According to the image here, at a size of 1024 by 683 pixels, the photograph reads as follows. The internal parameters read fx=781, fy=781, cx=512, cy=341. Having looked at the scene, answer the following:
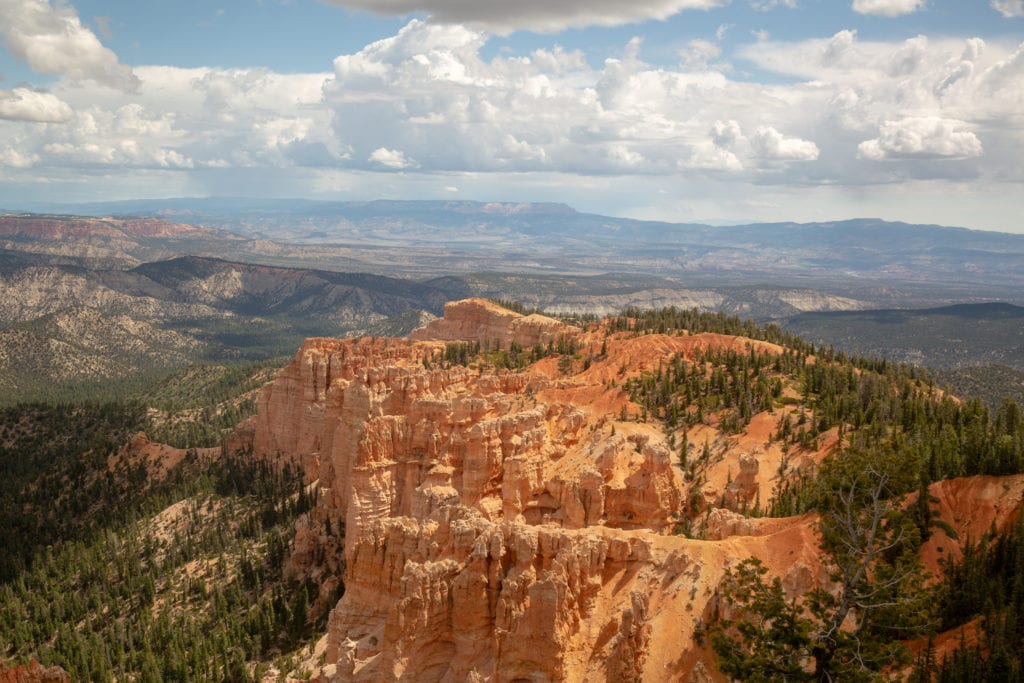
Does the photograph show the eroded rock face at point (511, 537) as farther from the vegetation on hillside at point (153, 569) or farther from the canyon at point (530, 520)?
the vegetation on hillside at point (153, 569)

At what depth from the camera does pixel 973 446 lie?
131 ft

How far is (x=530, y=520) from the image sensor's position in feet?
178

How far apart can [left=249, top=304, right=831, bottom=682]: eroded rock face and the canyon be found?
11cm

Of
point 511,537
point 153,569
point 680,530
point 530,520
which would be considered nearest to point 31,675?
point 511,537

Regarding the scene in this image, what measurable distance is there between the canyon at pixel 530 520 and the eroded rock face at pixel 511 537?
0.35 ft

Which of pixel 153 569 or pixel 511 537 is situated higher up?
pixel 511 537

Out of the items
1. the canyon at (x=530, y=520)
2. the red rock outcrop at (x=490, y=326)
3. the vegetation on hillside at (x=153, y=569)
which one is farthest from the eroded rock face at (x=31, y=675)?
the red rock outcrop at (x=490, y=326)

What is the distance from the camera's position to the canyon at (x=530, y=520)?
115ft

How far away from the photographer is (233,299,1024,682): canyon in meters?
35.1

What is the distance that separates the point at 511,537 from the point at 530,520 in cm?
1630

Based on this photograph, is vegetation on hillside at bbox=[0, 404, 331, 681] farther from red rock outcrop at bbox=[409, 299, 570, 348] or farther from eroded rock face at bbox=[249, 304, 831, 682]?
red rock outcrop at bbox=[409, 299, 570, 348]

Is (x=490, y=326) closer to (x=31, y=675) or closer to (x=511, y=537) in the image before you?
(x=511, y=537)

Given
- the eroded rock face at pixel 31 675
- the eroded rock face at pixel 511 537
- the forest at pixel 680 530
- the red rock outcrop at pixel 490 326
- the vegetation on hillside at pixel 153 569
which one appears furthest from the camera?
the red rock outcrop at pixel 490 326

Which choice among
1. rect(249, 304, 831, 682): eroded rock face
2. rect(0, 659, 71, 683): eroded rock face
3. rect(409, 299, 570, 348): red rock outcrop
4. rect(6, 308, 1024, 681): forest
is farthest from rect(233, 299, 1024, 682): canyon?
rect(409, 299, 570, 348): red rock outcrop
